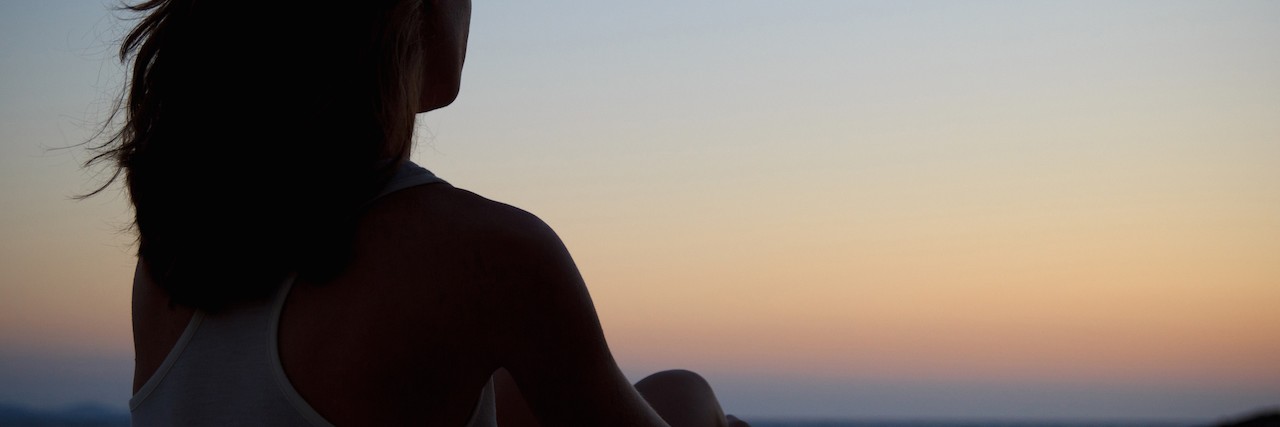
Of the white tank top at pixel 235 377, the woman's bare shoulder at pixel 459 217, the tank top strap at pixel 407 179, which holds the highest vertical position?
the tank top strap at pixel 407 179

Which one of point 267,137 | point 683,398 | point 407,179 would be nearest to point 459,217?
point 407,179

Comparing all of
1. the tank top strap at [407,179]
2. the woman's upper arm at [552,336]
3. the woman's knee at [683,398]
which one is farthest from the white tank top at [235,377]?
the woman's knee at [683,398]

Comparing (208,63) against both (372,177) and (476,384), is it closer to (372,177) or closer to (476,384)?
(372,177)

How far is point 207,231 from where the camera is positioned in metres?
1.41

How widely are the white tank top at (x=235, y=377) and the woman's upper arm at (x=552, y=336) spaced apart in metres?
0.10

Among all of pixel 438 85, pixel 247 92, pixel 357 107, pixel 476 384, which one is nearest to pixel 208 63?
pixel 247 92

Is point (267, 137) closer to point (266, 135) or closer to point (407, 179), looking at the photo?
point (266, 135)

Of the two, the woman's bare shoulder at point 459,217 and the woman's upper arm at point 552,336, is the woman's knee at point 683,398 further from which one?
the woman's bare shoulder at point 459,217

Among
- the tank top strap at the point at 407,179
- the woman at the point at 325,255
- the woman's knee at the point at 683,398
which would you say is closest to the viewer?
the woman at the point at 325,255

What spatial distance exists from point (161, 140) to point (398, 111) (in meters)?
0.32

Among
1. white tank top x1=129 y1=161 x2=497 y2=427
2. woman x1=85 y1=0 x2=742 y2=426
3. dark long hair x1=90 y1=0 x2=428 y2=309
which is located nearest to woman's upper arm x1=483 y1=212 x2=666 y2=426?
woman x1=85 y1=0 x2=742 y2=426

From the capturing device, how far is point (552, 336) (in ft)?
4.32

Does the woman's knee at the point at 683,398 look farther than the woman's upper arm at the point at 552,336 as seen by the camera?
Yes

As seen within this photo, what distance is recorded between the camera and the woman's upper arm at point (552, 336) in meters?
1.29
